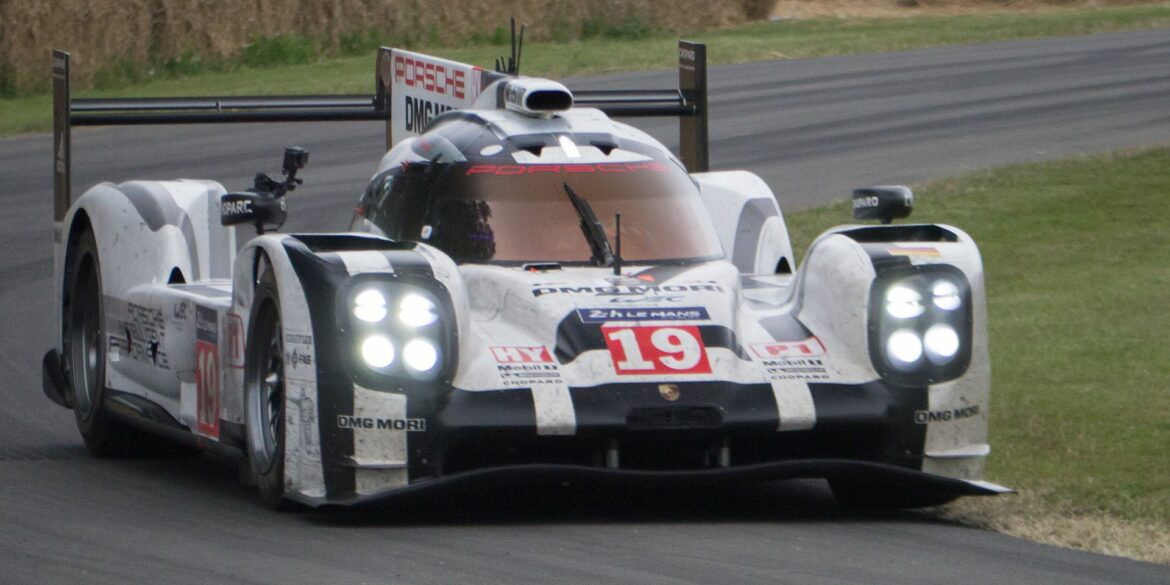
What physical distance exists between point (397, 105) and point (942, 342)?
166 inches

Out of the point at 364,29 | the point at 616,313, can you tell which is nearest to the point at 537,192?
the point at 616,313

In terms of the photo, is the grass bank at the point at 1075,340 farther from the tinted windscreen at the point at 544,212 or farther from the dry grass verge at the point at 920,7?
the dry grass verge at the point at 920,7

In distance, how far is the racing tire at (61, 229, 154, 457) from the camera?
9422mm

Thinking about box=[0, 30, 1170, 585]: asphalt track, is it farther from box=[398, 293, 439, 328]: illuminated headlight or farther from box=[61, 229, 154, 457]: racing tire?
box=[398, 293, 439, 328]: illuminated headlight

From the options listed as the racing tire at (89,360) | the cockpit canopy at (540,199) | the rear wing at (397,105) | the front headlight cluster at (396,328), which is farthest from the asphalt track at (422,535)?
the rear wing at (397,105)

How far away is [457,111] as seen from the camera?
911 centimetres

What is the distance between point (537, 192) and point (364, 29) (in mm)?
26576

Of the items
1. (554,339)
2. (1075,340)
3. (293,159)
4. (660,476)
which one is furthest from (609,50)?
(660,476)

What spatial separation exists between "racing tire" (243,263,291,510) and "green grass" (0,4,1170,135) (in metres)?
18.1

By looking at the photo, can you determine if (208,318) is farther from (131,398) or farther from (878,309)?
(878,309)

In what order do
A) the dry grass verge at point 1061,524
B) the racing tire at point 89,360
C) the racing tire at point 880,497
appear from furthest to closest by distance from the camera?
the racing tire at point 89,360 → the racing tire at point 880,497 → the dry grass verge at point 1061,524

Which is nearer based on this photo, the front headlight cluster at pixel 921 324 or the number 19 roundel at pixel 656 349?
the number 19 roundel at pixel 656 349

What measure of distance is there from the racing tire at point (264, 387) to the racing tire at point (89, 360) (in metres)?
1.83

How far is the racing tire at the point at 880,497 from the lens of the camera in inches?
303
